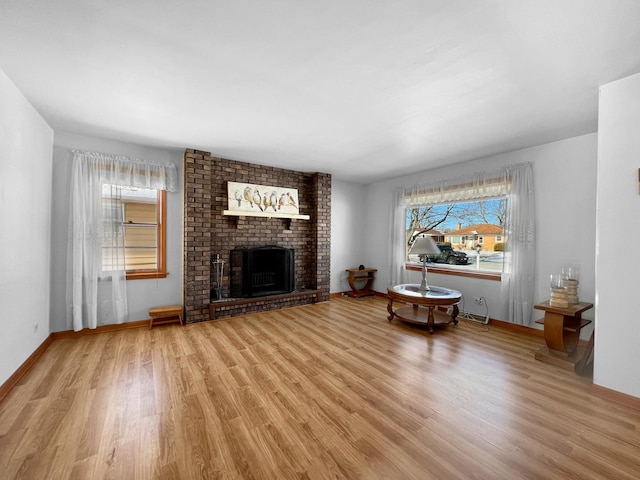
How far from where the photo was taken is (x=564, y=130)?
3.19 meters

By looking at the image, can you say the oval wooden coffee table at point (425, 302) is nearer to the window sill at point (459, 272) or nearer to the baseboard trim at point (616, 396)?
the window sill at point (459, 272)

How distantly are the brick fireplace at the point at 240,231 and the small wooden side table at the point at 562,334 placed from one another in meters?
3.63

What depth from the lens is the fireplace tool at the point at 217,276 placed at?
4435 mm

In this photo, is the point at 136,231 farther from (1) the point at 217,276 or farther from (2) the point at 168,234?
(1) the point at 217,276

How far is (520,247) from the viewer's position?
3.82 metres

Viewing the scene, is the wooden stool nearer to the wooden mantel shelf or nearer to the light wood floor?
the light wood floor

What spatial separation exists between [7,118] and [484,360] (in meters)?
5.22

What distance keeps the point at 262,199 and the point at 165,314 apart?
2.48 m

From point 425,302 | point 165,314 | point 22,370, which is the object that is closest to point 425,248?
point 425,302

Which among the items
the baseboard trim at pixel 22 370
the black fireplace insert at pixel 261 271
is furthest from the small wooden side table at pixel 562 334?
the baseboard trim at pixel 22 370

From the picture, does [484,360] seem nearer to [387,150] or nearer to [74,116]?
[387,150]

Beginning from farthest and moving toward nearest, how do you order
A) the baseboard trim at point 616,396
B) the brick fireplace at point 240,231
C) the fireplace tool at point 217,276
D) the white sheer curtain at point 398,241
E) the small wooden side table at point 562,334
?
the white sheer curtain at point 398,241 → the fireplace tool at point 217,276 → the brick fireplace at point 240,231 → the small wooden side table at point 562,334 → the baseboard trim at point 616,396

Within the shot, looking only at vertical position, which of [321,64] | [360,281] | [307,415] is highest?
[321,64]

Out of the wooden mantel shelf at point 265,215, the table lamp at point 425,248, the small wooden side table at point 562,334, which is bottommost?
the small wooden side table at point 562,334
